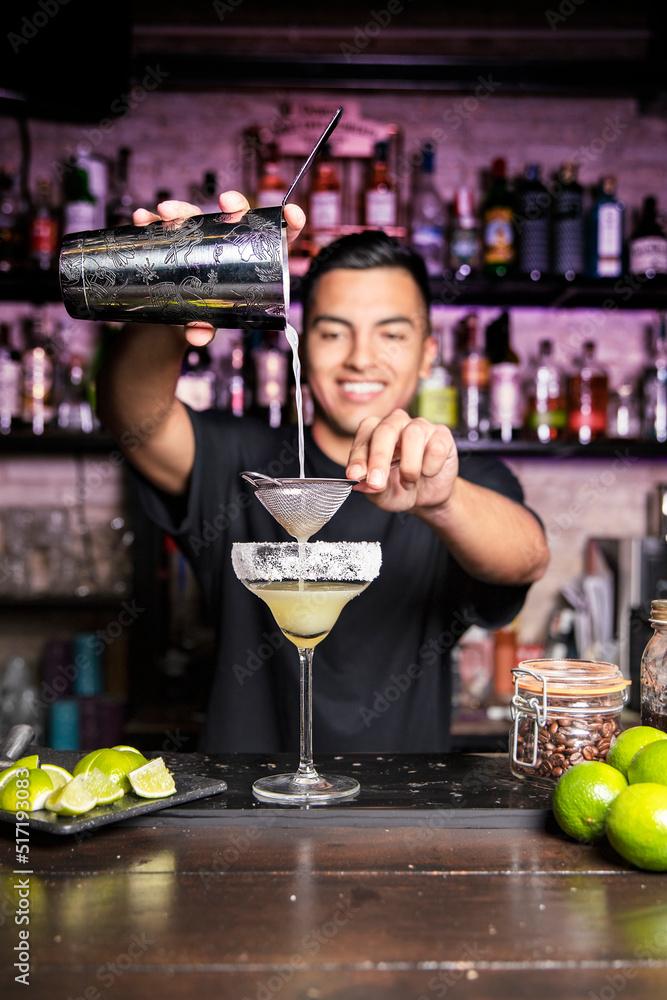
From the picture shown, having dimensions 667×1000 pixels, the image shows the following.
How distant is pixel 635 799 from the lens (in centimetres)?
83

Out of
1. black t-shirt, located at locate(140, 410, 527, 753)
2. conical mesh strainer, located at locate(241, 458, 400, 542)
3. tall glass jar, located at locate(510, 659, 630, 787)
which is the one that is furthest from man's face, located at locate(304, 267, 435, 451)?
tall glass jar, located at locate(510, 659, 630, 787)

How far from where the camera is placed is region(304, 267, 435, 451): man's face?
192 centimetres

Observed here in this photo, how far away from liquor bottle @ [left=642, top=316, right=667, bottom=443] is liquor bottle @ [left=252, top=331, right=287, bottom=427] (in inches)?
49.3

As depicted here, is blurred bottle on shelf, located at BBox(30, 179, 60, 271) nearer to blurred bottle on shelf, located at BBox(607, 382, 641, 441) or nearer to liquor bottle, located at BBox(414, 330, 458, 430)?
liquor bottle, located at BBox(414, 330, 458, 430)

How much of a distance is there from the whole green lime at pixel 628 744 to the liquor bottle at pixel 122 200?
2499 millimetres

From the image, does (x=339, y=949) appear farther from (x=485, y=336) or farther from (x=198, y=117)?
(x=198, y=117)

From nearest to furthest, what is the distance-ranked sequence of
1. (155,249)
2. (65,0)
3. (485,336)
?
(155,249) → (65,0) → (485,336)

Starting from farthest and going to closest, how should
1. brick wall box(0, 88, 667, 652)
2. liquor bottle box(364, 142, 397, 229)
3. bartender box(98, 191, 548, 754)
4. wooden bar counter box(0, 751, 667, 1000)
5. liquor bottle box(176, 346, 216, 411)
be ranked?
brick wall box(0, 88, 667, 652) → liquor bottle box(364, 142, 397, 229) → liquor bottle box(176, 346, 216, 411) → bartender box(98, 191, 548, 754) → wooden bar counter box(0, 751, 667, 1000)

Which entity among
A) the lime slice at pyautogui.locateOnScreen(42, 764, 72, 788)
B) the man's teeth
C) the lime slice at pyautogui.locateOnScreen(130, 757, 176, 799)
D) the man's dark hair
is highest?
the man's dark hair

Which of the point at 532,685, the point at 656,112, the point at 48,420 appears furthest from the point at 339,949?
the point at 656,112

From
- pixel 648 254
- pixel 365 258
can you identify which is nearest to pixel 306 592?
pixel 365 258

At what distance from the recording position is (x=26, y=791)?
3.03ft

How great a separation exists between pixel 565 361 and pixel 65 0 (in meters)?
1.98

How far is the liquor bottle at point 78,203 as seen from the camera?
2.81m
